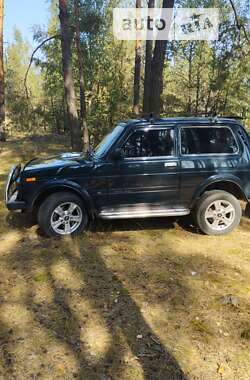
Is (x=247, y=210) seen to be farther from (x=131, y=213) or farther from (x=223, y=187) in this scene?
(x=131, y=213)

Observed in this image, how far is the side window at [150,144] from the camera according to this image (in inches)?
223

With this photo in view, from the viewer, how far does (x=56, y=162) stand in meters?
5.88

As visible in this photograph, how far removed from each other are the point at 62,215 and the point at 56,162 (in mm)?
889

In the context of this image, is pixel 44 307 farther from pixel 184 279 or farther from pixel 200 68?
pixel 200 68

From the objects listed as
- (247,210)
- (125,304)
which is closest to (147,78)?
(247,210)

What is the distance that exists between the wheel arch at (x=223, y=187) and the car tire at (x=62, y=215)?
6.09 feet

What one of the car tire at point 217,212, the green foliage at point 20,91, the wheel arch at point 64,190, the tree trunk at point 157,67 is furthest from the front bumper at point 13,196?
the green foliage at point 20,91

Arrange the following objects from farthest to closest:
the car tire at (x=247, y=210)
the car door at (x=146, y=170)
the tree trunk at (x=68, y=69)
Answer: the tree trunk at (x=68, y=69) → the car tire at (x=247, y=210) → the car door at (x=146, y=170)

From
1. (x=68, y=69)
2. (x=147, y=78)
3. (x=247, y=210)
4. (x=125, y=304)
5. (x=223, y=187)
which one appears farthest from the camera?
(x=147, y=78)

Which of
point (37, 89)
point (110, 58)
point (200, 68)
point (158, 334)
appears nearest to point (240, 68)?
point (200, 68)

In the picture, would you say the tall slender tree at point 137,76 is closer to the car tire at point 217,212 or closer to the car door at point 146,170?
the car door at point 146,170

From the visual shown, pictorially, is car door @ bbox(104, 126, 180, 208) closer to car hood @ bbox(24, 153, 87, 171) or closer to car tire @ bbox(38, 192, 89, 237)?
car tire @ bbox(38, 192, 89, 237)

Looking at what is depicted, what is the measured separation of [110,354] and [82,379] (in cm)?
37

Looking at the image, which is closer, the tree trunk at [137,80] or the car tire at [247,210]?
the car tire at [247,210]
